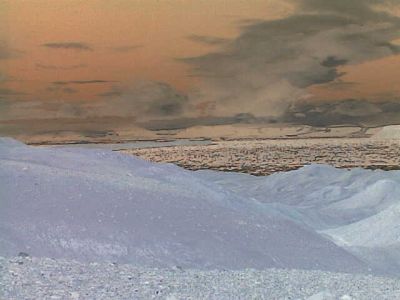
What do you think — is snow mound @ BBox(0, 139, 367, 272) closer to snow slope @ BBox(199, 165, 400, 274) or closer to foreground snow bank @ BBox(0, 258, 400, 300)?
snow slope @ BBox(199, 165, 400, 274)

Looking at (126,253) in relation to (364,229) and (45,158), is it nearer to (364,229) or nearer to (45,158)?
(45,158)

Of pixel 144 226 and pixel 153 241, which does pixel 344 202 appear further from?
pixel 153 241

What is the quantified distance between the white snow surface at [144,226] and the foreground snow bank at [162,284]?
286cm

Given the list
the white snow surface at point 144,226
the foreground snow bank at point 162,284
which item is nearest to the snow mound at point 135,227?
the white snow surface at point 144,226

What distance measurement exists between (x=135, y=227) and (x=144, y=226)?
0.25 metres

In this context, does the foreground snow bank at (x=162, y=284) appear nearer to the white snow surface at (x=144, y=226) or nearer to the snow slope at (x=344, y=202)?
the white snow surface at (x=144, y=226)

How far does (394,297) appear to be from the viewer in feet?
21.4

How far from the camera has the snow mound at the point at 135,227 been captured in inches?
451

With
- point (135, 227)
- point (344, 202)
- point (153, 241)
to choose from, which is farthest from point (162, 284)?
point (344, 202)

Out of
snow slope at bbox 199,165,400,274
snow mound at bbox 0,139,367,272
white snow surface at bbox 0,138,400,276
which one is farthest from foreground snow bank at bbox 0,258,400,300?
snow slope at bbox 199,165,400,274

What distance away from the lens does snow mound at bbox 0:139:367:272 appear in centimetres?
1145

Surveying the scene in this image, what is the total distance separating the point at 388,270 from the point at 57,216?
831 centimetres

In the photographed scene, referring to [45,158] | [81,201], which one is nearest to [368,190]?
[45,158]

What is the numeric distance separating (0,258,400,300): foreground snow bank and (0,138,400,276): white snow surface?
9.39 feet
